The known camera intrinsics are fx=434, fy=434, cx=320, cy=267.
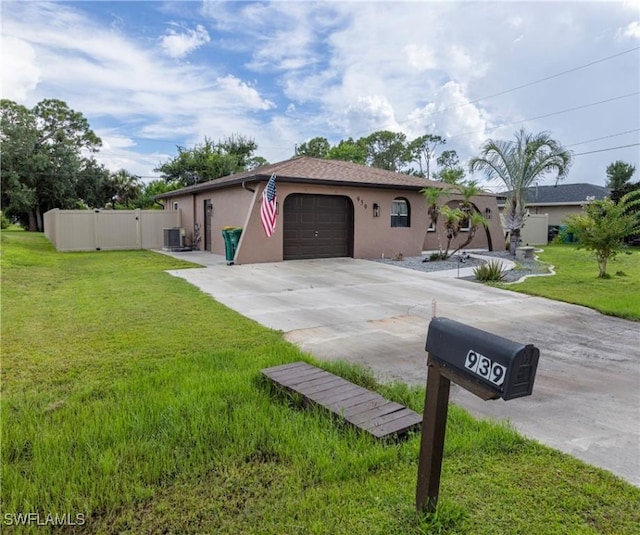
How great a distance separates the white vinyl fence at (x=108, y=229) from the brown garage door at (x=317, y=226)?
27.2ft

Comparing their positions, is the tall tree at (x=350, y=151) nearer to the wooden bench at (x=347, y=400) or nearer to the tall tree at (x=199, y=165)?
the tall tree at (x=199, y=165)

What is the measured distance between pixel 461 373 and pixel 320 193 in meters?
12.5

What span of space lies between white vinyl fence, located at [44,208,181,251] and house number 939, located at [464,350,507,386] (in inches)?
745

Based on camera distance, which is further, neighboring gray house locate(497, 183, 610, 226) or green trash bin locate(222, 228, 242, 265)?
neighboring gray house locate(497, 183, 610, 226)

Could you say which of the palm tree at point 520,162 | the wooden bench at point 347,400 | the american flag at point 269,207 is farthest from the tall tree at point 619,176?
the wooden bench at point 347,400

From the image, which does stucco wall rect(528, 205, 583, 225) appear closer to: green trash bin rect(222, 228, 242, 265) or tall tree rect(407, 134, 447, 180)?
tall tree rect(407, 134, 447, 180)

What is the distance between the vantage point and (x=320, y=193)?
1401 centimetres

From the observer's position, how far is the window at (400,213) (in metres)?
15.9

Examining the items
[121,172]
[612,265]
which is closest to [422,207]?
[612,265]

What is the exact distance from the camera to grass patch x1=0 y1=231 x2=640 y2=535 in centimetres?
216

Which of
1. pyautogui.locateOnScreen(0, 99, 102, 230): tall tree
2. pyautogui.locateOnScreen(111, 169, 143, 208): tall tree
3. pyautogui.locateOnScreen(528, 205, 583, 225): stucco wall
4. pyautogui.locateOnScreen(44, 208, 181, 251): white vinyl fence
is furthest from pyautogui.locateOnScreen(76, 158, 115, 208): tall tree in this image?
pyautogui.locateOnScreen(528, 205, 583, 225): stucco wall

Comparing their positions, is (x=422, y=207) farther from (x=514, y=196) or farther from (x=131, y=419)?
(x=131, y=419)

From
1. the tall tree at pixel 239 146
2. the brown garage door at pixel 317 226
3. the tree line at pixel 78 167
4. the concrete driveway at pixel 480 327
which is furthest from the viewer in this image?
the tall tree at pixel 239 146

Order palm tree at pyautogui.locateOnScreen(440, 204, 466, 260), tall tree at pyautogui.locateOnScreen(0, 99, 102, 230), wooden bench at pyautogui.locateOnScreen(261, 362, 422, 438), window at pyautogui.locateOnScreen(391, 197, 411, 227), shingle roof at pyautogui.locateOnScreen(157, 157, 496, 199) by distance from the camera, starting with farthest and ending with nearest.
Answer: tall tree at pyautogui.locateOnScreen(0, 99, 102, 230)
window at pyautogui.locateOnScreen(391, 197, 411, 227)
palm tree at pyautogui.locateOnScreen(440, 204, 466, 260)
shingle roof at pyautogui.locateOnScreen(157, 157, 496, 199)
wooden bench at pyautogui.locateOnScreen(261, 362, 422, 438)
